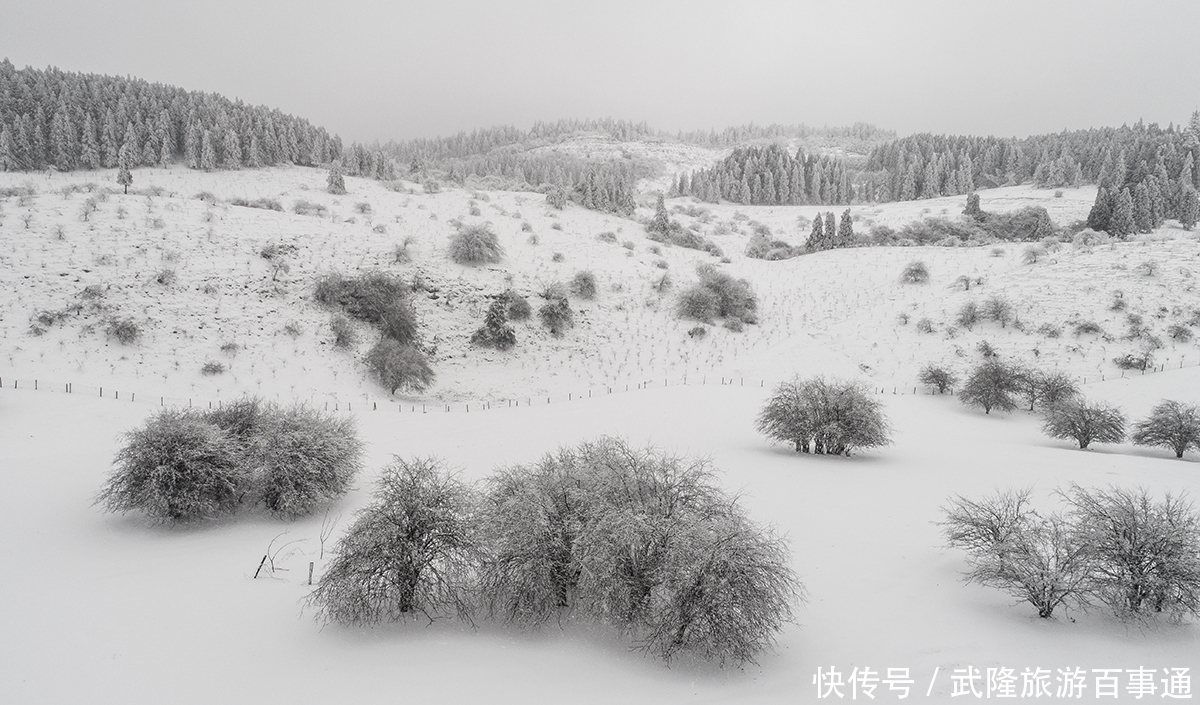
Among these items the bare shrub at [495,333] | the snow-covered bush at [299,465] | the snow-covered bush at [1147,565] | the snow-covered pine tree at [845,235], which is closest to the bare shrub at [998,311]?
the snow-covered pine tree at [845,235]

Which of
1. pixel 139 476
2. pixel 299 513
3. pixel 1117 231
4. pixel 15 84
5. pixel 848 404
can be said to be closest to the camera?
pixel 139 476

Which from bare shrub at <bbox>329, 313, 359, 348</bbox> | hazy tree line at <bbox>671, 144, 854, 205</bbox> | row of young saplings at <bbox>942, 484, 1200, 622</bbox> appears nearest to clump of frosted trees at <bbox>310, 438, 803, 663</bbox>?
row of young saplings at <bbox>942, 484, 1200, 622</bbox>

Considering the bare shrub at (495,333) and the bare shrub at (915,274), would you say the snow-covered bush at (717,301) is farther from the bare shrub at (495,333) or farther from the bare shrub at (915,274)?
the bare shrub at (495,333)

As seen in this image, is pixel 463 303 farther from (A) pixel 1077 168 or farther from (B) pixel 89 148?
(A) pixel 1077 168

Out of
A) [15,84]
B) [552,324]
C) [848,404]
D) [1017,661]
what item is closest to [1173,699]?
[1017,661]

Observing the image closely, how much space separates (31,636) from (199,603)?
2.35 metres

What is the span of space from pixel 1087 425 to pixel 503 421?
2525cm

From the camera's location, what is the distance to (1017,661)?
30.0ft

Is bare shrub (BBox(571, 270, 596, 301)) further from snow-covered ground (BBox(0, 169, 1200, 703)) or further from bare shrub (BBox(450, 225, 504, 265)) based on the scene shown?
bare shrub (BBox(450, 225, 504, 265))

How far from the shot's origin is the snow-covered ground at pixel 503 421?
925cm

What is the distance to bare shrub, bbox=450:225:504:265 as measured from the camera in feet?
146

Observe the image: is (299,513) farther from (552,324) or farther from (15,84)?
(15,84)

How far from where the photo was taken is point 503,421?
89.5 feet

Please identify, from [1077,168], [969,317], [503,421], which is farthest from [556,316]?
[1077,168]
